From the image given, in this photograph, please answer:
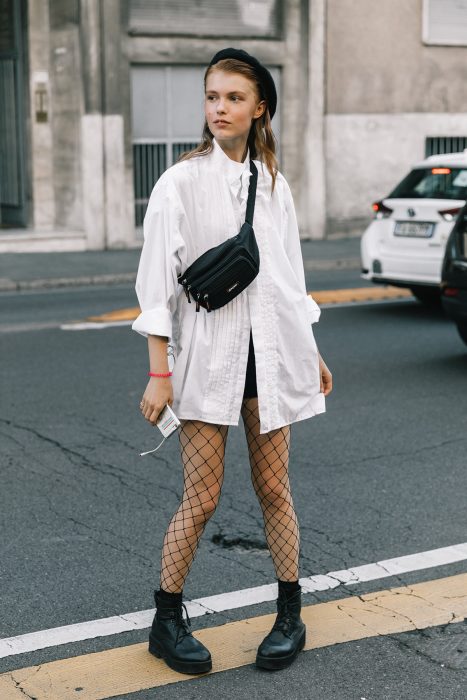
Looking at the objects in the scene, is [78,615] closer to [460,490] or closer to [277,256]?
[277,256]

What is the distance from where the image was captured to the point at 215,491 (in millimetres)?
3830

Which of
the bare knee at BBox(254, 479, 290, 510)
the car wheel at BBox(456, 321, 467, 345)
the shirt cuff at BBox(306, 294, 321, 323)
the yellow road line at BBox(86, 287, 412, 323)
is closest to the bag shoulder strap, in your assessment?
the shirt cuff at BBox(306, 294, 321, 323)

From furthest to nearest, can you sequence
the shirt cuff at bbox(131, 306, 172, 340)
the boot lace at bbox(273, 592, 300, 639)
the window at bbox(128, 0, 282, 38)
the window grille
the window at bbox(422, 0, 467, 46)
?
the window grille
the window at bbox(422, 0, 467, 46)
the window at bbox(128, 0, 282, 38)
the boot lace at bbox(273, 592, 300, 639)
the shirt cuff at bbox(131, 306, 172, 340)

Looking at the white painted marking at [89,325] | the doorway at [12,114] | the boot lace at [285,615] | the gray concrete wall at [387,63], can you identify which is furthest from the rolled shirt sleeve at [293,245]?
the gray concrete wall at [387,63]

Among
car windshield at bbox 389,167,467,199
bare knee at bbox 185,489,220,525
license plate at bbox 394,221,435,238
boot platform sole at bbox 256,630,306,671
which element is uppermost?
car windshield at bbox 389,167,467,199

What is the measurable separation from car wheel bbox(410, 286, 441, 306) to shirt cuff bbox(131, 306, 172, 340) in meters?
8.73

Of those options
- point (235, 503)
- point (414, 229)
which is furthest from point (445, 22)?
point (235, 503)

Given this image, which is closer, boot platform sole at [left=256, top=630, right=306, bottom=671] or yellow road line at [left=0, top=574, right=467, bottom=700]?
yellow road line at [left=0, top=574, right=467, bottom=700]

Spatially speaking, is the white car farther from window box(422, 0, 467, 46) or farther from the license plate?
window box(422, 0, 467, 46)

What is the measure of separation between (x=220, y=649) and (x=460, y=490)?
2197 millimetres

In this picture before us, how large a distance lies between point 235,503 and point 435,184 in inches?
256

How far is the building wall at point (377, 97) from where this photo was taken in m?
20.9

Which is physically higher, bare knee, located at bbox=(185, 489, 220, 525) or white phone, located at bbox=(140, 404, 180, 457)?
white phone, located at bbox=(140, 404, 180, 457)

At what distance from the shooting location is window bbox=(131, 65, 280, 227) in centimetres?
1931
